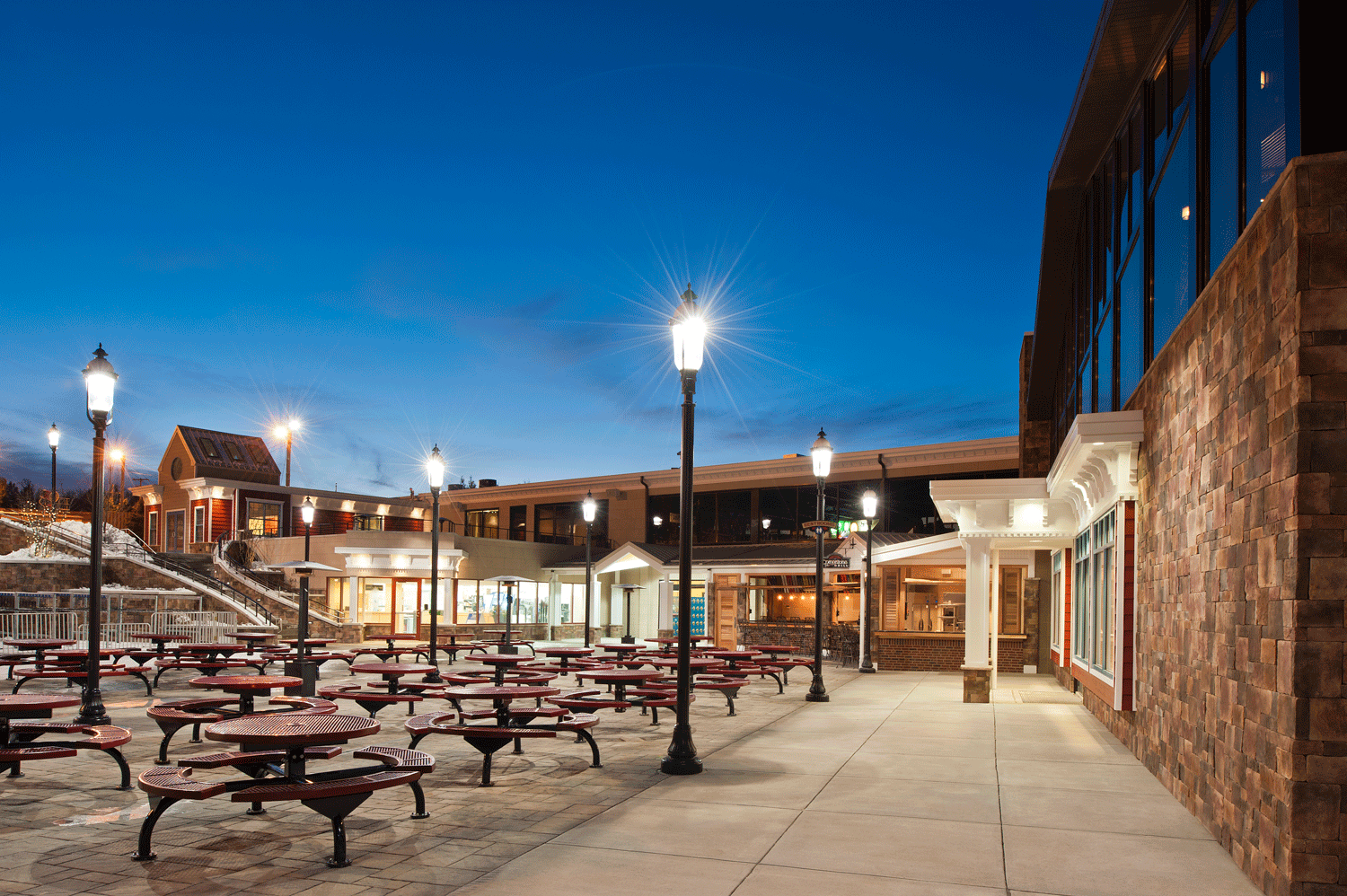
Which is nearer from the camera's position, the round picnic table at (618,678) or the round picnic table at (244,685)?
the round picnic table at (244,685)

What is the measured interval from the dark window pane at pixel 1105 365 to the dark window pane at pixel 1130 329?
0.70m

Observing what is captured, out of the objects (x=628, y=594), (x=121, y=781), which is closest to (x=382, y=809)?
(x=121, y=781)

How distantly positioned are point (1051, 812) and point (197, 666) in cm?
1301

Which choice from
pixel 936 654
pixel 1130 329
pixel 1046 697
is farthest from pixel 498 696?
pixel 936 654

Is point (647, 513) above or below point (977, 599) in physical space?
above

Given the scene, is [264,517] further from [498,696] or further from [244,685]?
[498,696]

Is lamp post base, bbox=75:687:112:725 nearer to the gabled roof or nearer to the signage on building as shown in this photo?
the signage on building

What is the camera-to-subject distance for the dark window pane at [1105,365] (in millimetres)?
13727

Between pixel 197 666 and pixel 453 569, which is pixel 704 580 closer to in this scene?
pixel 453 569

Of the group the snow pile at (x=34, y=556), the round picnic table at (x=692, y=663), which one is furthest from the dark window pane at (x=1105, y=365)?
the snow pile at (x=34, y=556)

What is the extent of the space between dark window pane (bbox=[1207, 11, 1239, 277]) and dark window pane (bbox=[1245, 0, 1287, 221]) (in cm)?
23

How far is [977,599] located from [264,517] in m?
43.7

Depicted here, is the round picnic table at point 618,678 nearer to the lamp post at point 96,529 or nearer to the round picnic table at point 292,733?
the lamp post at point 96,529

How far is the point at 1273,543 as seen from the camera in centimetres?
591
